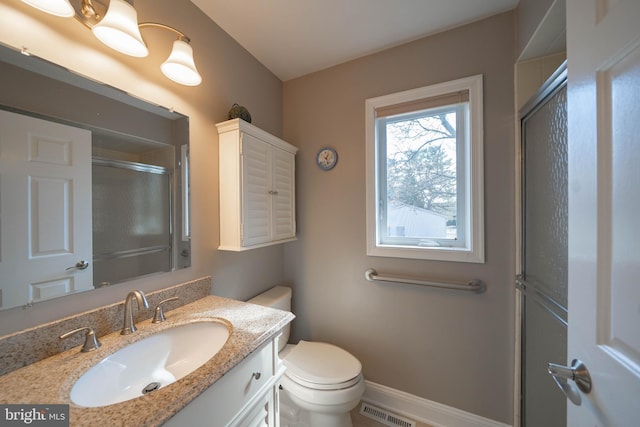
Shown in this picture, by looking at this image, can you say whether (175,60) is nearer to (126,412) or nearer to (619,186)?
(126,412)

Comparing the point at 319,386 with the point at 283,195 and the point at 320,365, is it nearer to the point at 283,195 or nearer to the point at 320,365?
the point at 320,365

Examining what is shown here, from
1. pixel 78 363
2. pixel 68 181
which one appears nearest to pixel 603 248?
pixel 78 363

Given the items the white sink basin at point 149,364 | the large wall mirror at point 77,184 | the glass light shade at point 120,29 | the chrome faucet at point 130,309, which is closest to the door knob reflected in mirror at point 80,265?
the large wall mirror at point 77,184

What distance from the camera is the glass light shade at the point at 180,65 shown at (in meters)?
0.93

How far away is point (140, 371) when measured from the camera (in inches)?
29.9

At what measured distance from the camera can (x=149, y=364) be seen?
79cm

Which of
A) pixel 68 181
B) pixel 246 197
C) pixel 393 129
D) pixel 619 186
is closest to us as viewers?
pixel 619 186

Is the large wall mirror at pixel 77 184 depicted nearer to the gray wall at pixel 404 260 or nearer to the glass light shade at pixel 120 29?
the glass light shade at pixel 120 29

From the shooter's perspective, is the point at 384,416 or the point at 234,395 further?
the point at 384,416

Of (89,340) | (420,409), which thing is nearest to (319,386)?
(420,409)

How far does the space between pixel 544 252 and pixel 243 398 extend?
1.36 meters

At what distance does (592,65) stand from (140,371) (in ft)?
5.07

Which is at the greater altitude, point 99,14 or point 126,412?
point 99,14

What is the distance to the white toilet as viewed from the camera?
3.74 feet
